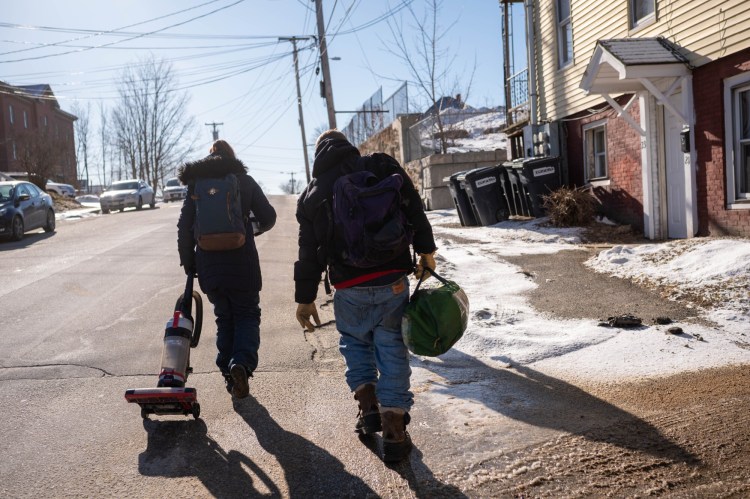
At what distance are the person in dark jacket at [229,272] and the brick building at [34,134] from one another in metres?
29.6

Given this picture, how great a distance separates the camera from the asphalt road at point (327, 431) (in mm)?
3178

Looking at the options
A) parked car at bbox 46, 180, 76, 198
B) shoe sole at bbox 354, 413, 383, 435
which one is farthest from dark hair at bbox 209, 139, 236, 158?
parked car at bbox 46, 180, 76, 198

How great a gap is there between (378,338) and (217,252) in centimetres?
141

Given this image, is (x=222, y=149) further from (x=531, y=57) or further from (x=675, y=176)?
(x=531, y=57)

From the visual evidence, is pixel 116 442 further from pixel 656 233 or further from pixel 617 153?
pixel 617 153

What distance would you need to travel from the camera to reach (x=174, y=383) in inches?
158

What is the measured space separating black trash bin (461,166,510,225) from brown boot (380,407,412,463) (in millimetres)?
11299

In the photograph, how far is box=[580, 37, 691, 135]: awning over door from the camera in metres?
10.1

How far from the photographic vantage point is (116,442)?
383 cm

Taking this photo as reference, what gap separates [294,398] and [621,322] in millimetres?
3007

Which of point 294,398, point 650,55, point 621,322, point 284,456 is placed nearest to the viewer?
point 284,456

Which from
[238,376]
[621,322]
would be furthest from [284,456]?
[621,322]

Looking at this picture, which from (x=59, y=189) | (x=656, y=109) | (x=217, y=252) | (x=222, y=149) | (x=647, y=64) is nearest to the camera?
(x=217, y=252)

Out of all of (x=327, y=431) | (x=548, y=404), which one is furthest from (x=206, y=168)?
(x=548, y=404)
